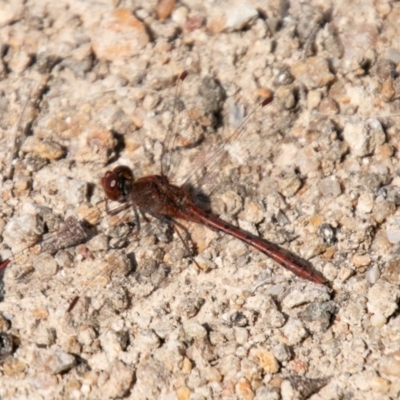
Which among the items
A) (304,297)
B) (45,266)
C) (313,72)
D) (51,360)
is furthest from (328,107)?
(51,360)

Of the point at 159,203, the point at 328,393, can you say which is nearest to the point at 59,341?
the point at 159,203

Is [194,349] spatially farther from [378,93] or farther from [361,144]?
[378,93]

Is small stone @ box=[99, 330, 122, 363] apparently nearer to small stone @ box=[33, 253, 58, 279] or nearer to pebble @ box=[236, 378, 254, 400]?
small stone @ box=[33, 253, 58, 279]

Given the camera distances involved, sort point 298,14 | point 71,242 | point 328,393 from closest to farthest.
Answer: point 328,393, point 71,242, point 298,14

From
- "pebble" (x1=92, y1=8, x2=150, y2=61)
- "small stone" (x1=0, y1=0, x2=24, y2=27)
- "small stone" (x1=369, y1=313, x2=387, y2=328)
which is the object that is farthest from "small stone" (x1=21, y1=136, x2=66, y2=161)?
"small stone" (x1=369, y1=313, x2=387, y2=328)

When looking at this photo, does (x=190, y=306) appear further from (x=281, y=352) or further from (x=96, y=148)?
(x=96, y=148)

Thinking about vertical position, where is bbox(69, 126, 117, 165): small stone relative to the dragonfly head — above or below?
above

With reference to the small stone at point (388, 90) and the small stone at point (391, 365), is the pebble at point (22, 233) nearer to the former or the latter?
the small stone at point (391, 365)
